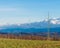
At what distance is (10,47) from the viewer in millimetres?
22703

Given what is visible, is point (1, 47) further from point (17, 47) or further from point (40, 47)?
point (40, 47)

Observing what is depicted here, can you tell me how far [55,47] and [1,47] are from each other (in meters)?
4.86

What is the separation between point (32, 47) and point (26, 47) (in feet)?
1.78

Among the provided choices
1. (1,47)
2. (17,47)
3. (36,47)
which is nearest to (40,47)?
(36,47)

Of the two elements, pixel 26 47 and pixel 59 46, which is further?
pixel 59 46

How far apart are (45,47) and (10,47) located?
9.97ft

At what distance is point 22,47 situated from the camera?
2244cm

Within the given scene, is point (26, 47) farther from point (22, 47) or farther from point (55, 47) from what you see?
point (55, 47)

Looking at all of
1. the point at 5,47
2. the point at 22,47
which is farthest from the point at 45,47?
the point at 5,47

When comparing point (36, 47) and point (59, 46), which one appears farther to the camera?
point (59, 46)

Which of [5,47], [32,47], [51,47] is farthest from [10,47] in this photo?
[51,47]

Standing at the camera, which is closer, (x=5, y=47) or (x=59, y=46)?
A: (x=5, y=47)

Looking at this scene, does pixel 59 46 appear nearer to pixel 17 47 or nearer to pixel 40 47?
pixel 40 47

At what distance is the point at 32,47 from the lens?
73.8 ft
